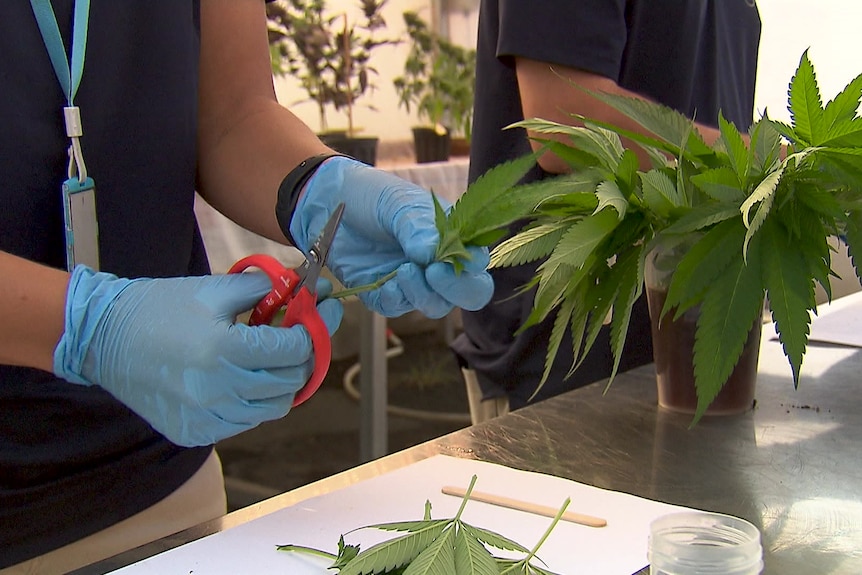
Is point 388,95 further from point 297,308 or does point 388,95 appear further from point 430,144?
point 297,308

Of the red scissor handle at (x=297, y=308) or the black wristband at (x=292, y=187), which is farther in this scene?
the black wristband at (x=292, y=187)

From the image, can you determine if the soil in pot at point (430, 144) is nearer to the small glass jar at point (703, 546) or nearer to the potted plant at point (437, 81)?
the potted plant at point (437, 81)

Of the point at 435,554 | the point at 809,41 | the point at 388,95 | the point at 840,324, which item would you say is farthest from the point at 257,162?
the point at 388,95

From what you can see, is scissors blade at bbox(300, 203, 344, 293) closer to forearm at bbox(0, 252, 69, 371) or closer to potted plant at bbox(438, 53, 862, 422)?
potted plant at bbox(438, 53, 862, 422)

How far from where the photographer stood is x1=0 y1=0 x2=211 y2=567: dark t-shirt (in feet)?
2.64

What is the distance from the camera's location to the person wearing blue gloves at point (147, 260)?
2.27ft

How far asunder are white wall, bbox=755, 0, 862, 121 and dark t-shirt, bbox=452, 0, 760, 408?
1.63m

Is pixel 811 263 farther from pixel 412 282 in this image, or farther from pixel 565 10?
pixel 565 10

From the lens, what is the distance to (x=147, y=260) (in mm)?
921

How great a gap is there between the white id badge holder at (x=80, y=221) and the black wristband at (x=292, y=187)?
0.59ft

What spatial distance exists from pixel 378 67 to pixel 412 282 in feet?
9.37

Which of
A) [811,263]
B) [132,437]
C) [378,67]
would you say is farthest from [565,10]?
[378,67]

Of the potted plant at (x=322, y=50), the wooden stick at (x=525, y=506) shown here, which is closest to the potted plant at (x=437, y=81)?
the potted plant at (x=322, y=50)

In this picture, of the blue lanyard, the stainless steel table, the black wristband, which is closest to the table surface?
the black wristband
